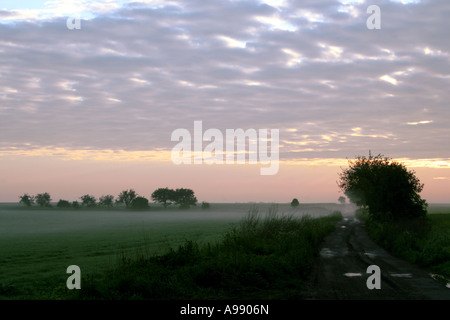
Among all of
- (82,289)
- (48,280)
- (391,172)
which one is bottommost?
(48,280)

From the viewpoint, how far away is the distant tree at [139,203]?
194000 mm

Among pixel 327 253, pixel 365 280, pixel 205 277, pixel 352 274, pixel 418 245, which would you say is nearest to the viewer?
pixel 205 277

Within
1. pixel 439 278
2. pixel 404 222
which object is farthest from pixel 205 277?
pixel 404 222

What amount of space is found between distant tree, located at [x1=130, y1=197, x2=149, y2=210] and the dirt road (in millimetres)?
179903

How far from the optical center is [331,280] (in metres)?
13.4

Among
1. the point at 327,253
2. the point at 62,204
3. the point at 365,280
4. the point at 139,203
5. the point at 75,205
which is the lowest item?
the point at 75,205

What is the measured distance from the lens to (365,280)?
13.4 metres

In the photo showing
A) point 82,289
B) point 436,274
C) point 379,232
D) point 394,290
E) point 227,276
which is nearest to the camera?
point 82,289

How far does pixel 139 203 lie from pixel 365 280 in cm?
18815

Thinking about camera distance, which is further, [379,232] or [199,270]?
[379,232]

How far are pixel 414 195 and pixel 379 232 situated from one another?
26.4ft

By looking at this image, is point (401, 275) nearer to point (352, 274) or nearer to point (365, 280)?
point (352, 274)
